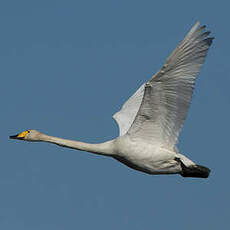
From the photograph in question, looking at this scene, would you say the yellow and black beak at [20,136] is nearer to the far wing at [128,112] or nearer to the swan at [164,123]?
the swan at [164,123]

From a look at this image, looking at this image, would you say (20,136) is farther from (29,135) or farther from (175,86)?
(175,86)

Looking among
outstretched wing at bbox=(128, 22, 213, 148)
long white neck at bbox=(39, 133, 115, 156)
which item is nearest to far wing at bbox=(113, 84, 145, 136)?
long white neck at bbox=(39, 133, 115, 156)

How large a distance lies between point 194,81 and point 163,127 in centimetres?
175

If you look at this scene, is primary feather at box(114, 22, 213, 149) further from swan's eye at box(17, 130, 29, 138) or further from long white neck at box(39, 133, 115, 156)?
swan's eye at box(17, 130, 29, 138)

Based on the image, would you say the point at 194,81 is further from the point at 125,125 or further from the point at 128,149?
the point at 125,125

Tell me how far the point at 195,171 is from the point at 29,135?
4.70m

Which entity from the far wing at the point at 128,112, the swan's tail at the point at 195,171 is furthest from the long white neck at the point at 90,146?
the far wing at the point at 128,112

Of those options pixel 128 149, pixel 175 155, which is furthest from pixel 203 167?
pixel 128 149

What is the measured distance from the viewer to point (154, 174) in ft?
55.4

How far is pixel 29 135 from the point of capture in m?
18.2

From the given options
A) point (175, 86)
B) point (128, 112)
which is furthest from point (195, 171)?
point (128, 112)

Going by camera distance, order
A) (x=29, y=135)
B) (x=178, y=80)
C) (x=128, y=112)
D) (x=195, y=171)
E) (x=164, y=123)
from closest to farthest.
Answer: (x=178, y=80) → (x=164, y=123) → (x=195, y=171) → (x=29, y=135) → (x=128, y=112)

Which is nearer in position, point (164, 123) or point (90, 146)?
point (164, 123)

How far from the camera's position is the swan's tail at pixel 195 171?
16922mm
